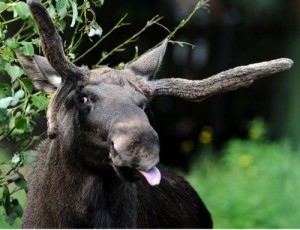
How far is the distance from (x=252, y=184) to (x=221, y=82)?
4.61 metres

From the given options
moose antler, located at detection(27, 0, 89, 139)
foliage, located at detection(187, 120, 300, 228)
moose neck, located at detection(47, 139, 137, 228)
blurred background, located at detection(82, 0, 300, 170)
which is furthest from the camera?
blurred background, located at detection(82, 0, 300, 170)

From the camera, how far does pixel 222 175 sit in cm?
1247

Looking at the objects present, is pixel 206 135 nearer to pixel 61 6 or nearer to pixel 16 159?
pixel 16 159

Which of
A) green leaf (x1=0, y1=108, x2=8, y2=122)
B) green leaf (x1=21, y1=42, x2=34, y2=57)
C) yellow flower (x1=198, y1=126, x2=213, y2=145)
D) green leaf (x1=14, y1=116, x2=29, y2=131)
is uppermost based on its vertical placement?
green leaf (x1=21, y1=42, x2=34, y2=57)

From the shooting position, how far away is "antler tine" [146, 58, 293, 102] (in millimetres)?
7137

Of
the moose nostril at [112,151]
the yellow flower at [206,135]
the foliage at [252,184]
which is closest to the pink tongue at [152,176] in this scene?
the moose nostril at [112,151]

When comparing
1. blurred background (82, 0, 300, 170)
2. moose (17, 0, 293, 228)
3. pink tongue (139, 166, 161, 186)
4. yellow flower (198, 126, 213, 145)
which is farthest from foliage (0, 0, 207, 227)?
blurred background (82, 0, 300, 170)

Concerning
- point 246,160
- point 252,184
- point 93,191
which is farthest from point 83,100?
point 246,160

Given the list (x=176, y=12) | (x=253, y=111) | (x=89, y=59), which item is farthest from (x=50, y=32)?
(x=253, y=111)

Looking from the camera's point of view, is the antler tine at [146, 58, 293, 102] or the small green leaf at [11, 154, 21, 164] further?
the small green leaf at [11, 154, 21, 164]

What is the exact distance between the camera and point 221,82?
7156mm

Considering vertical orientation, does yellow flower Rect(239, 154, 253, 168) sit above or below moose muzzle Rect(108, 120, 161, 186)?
below

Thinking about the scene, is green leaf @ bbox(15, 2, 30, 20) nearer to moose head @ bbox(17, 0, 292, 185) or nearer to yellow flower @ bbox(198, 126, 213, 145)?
moose head @ bbox(17, 0, 292, 185)

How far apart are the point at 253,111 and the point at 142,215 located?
918 centimetres
